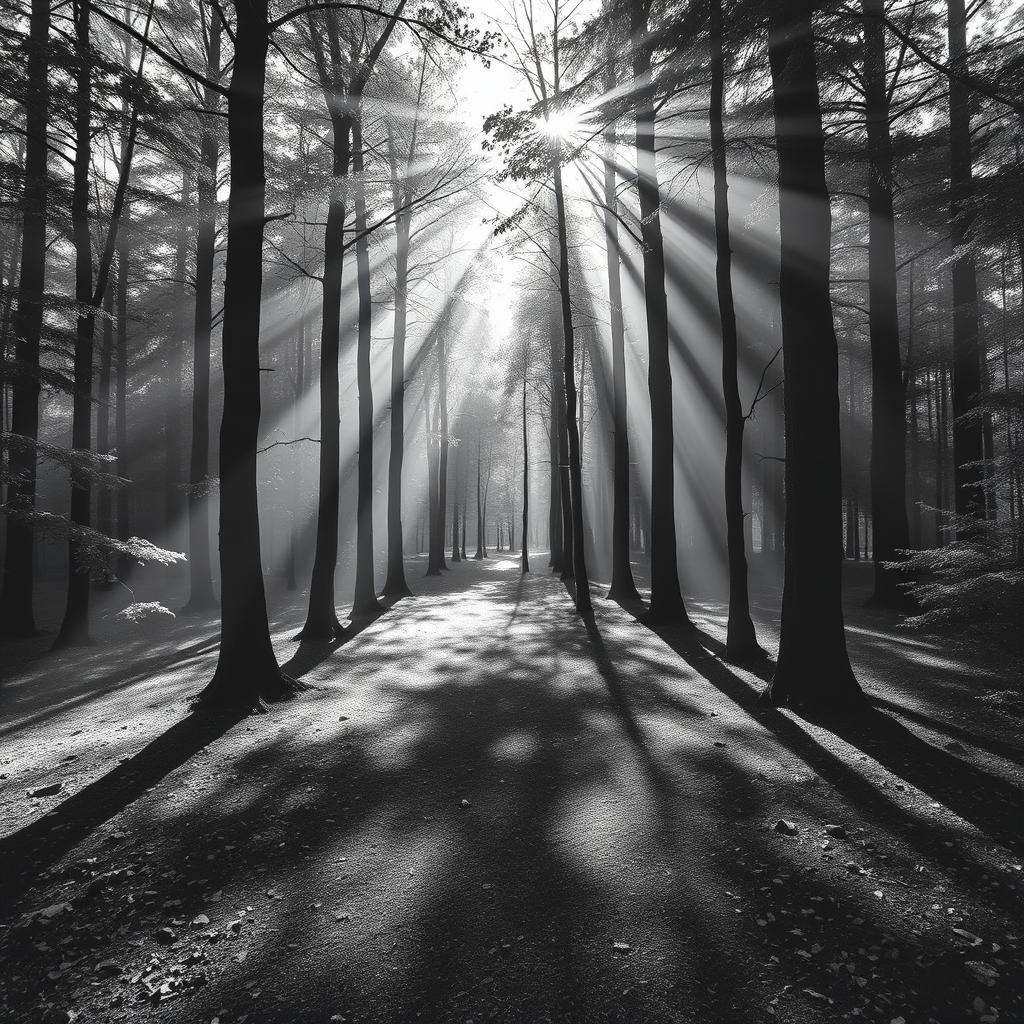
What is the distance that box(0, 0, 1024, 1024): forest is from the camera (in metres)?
2.39

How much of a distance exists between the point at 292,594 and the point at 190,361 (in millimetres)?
11117

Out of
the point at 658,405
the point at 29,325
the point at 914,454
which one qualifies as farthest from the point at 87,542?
the point at 914,454

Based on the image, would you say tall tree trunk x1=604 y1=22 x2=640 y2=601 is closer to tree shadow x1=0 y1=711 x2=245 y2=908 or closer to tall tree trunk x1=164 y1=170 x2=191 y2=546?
tree shadow x1=0 y1=711 x2=245 y2=908

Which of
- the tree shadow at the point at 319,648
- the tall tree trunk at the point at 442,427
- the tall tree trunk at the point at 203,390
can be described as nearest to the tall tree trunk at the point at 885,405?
the tree shadow at the point at 319,648

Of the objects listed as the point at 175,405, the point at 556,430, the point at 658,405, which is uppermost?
the point at 175,405

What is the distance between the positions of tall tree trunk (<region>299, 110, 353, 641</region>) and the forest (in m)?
0.07

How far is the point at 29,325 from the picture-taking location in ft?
28.7

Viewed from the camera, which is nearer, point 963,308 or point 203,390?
point 963,308

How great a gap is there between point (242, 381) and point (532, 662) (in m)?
5.21

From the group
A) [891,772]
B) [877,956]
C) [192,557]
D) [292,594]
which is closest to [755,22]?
[891,772]

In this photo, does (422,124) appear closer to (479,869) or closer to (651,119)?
(651,119)

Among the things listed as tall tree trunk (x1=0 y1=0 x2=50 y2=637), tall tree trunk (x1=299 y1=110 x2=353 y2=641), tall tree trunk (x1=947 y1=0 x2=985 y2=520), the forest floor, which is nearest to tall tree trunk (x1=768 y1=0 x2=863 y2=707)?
the forest floor

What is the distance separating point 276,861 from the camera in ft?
10.1

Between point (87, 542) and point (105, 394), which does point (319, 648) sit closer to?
point (87, 542)
